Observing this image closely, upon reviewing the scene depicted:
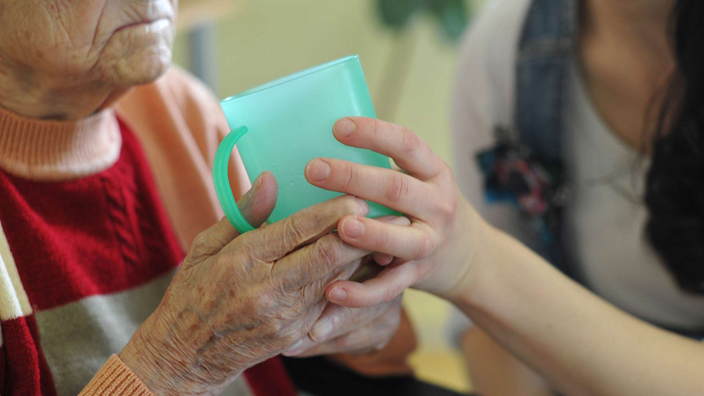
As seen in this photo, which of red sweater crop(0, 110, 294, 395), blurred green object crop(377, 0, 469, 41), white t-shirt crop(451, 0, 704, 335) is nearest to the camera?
red sweater crop(0, 110, 294, 395)

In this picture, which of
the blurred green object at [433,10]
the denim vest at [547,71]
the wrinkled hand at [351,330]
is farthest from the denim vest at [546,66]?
the blurred green object at [433,10]

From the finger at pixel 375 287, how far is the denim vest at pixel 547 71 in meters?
0.63

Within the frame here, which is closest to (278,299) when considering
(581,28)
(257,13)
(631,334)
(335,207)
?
(335,207)

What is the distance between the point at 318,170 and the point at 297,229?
0.06 metres

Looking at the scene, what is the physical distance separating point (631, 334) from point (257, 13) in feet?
6.64

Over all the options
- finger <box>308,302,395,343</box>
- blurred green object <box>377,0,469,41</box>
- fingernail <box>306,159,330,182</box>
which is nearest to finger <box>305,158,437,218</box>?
fingernail <box>306,159,330,182</box>

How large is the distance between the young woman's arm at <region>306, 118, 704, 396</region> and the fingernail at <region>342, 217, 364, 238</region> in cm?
9

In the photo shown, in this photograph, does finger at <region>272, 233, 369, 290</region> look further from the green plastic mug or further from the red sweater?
the red sweater

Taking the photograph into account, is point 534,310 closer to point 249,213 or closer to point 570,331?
point 570,331

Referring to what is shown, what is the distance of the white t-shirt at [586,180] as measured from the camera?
115 cm

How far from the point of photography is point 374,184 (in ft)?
1.89

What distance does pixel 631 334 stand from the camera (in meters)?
0.79

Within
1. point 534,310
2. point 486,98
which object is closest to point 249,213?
point 534,310

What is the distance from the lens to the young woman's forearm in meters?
0.77
